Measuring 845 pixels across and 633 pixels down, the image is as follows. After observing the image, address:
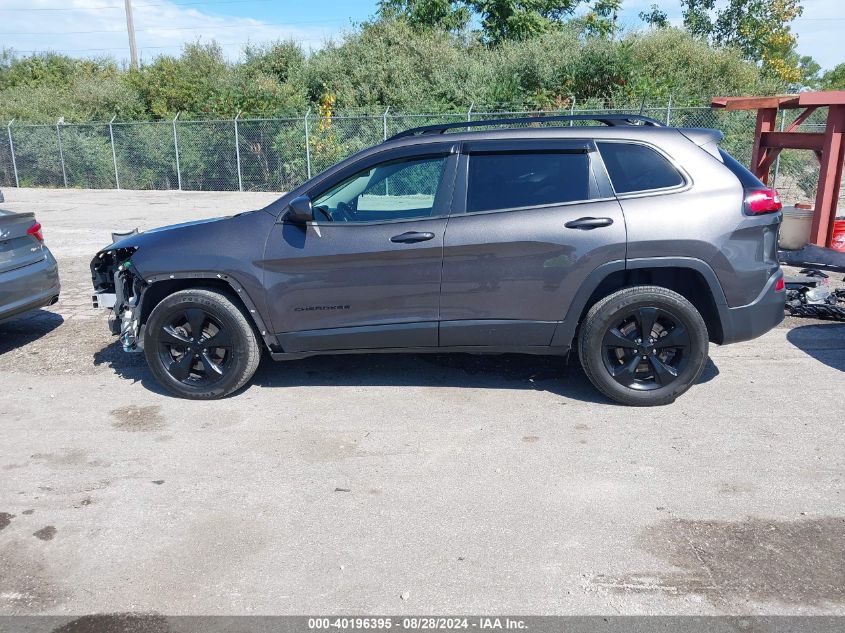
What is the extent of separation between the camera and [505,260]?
196 inches

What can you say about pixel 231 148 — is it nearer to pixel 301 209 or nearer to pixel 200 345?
pixel 200 345

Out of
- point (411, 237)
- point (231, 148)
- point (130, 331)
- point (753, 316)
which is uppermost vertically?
point (231, 148)

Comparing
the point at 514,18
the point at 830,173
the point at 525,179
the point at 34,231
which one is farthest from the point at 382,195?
the point at 514,18

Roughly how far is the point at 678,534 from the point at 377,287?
8.30 ft

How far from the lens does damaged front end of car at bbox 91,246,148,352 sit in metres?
5.53

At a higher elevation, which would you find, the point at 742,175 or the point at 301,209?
the point at 742,175

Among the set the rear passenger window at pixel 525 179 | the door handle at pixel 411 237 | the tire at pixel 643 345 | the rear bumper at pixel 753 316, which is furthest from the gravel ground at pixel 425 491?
the rear passenger window at pixel 525 179

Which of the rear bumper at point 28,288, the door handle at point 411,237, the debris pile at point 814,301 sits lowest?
the debris pile at point 814,301

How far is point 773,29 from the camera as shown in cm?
3900

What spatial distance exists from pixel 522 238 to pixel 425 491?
185cm

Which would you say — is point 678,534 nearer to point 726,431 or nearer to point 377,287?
point 726,431

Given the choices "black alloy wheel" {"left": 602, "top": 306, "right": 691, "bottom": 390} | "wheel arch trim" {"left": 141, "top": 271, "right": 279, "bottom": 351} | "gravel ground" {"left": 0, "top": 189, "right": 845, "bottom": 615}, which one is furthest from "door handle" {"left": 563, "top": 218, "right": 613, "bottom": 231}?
"wheel arch trim" {"left": 141, "top": 271, "right": 279, "bottom": 351}

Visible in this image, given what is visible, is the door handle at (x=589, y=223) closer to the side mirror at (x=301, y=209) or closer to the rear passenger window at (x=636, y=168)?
the rear passenger window at (x=636, y=168)

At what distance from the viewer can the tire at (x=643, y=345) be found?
16.3ft
